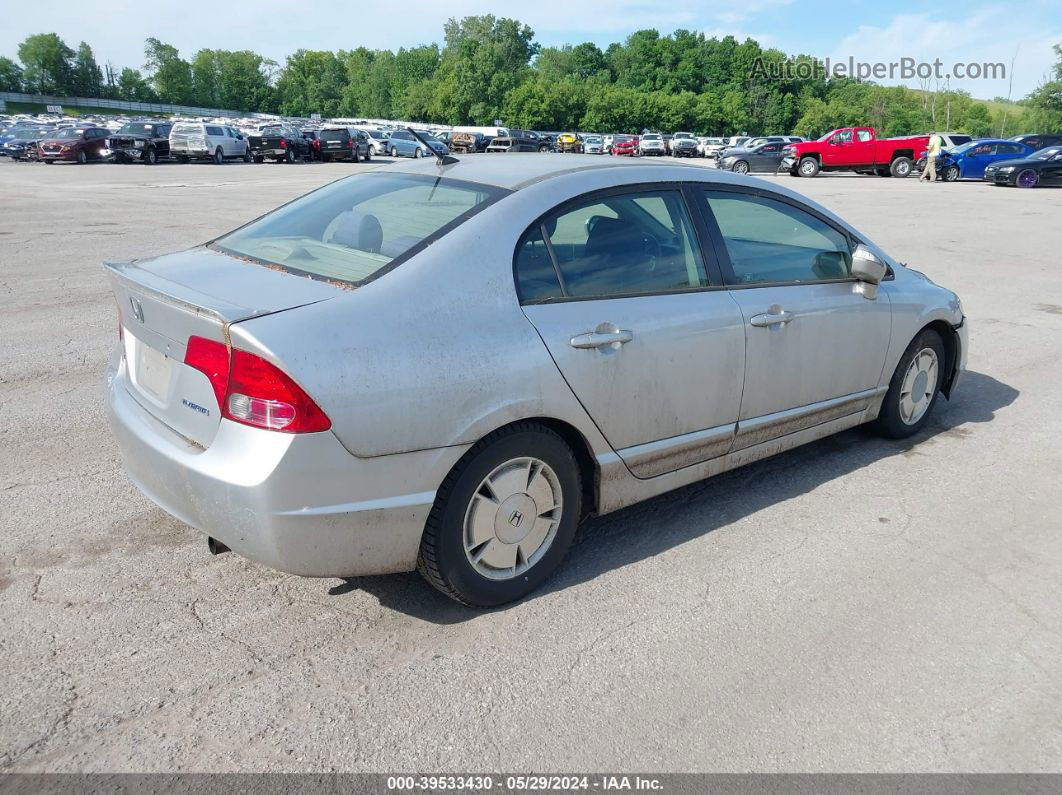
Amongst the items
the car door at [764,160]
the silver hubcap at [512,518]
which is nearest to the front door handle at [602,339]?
the silver hubcap at [512,518]

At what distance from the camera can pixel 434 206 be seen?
3.60 metres

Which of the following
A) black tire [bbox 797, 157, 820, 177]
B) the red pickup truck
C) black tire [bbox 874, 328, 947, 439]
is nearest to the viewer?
black tire [bbox 874, 328, 947, 439]

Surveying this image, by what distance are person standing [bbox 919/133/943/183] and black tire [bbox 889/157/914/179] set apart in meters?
2.27

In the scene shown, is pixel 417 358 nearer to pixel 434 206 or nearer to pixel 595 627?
pixel 434 206

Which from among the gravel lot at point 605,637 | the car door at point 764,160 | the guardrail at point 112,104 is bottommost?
the gravel lot at point 605,637

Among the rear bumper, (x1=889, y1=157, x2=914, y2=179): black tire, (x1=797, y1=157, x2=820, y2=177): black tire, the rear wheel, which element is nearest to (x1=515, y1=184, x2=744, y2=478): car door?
the rear bumper

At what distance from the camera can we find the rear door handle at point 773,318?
400cm

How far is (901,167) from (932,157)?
410 cm

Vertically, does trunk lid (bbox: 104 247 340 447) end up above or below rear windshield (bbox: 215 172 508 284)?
below

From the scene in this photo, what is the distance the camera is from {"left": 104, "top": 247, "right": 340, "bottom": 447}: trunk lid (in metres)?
2.91

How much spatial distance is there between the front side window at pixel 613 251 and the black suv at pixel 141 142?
3756cm

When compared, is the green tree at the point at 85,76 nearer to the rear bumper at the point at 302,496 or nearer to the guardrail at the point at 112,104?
the guardrail at the point at 112,104

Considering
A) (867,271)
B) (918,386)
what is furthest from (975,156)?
(867,271)

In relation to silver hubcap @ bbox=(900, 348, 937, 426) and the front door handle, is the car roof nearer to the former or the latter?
the front door handle
